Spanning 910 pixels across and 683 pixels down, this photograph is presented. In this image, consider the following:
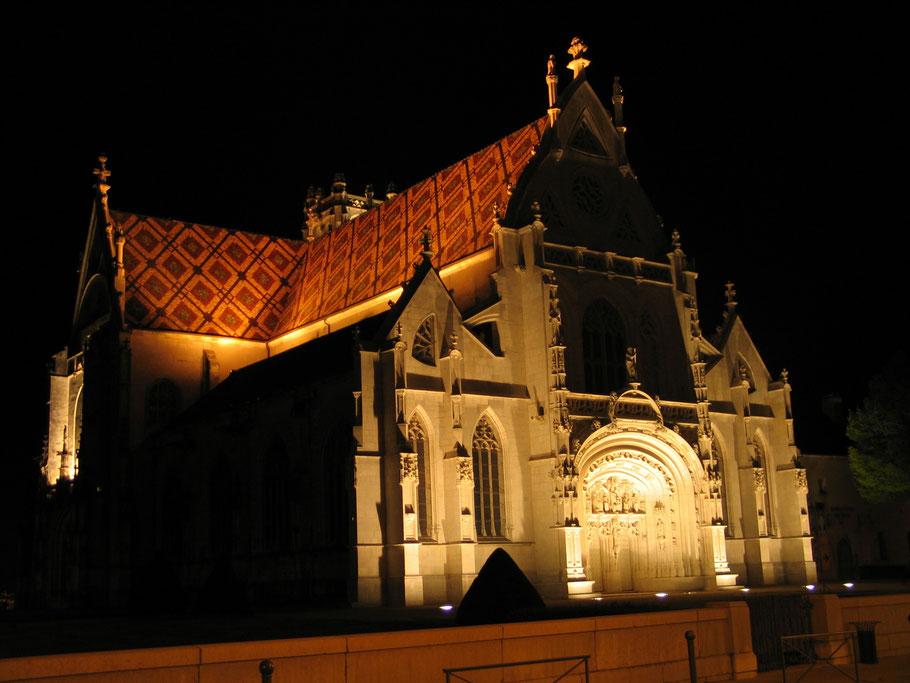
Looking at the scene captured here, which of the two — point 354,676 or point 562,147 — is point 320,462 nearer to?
point 562,147

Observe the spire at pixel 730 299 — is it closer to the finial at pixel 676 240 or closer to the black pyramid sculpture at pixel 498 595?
the finial at pixel 676 240

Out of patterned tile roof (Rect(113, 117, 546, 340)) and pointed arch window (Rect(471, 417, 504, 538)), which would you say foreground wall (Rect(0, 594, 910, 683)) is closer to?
pointed arch window (Rect(471, 417, 504, 538))

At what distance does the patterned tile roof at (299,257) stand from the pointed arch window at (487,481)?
7278 millimetres

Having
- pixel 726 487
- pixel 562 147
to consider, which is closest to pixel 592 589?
pixel 726 487

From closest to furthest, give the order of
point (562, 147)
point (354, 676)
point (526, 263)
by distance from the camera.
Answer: point (354, 676) < point (526, 263) < point (562, 147)

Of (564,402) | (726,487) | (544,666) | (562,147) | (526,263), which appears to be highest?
(562,147)

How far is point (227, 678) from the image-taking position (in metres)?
11.8

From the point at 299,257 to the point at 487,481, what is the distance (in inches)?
919

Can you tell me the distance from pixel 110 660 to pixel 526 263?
26.4 m

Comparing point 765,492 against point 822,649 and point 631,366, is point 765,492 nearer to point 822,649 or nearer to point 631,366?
point 631,366

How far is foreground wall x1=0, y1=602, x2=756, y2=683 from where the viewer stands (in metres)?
11.4

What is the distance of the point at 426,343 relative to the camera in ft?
110

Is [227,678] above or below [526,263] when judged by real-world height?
below

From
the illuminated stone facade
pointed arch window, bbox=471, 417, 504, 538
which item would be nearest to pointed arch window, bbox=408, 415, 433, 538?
the illuminated stone facade
